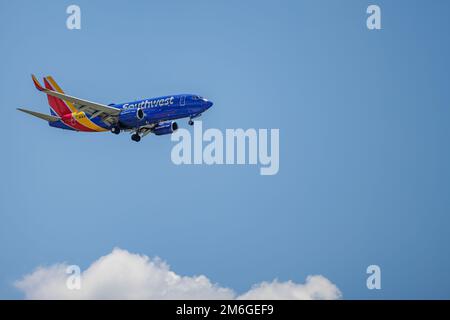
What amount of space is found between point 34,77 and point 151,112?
14251mm

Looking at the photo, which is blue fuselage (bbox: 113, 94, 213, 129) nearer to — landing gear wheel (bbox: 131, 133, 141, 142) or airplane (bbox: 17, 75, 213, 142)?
airplane (bbox: 17, 75, 213, 142)

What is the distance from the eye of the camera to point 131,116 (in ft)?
361

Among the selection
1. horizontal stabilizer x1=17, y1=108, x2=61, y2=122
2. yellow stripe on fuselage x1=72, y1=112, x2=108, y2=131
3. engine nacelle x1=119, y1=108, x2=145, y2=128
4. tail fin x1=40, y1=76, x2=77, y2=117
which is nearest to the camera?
engine nacelle x1=119, y1=108, x2=145, y2=128

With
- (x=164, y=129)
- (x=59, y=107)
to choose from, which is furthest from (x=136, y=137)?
(x=59, y=107)

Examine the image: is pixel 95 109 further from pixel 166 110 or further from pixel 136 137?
pixel 166 110

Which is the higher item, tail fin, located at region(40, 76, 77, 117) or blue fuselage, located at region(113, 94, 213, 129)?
tail fin, located at region(40, 76, 77, 117)

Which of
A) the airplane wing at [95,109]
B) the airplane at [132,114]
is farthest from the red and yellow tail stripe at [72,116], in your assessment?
the airplane wing at [95,109]

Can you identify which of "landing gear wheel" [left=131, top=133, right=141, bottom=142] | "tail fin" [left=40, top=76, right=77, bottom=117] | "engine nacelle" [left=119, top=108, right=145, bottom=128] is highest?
"tail fin" [left=40, top=76, right=77, bottom=117]

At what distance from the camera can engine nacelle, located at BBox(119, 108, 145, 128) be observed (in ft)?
361

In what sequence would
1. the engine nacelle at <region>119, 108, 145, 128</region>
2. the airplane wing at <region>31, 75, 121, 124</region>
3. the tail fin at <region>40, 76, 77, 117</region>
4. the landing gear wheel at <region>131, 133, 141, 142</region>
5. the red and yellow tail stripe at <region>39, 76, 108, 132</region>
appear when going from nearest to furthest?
the airplane wing at <region>31, 75, 121, 124</region>, the engine nacelle at <region>119, 108, 145, 128</region>, the landing gear wheel at <region>131, 133, 141, 142</region>, the red and yellow tail stripe at <region>39, 76, 108, 132</region>, the tail fin at <region>40, 76, 77, 117</region>

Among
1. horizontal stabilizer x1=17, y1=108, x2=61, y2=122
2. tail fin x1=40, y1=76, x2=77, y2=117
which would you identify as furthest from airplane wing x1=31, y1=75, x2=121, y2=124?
tail fin x1=40, y1=76, x2=77, y2=117

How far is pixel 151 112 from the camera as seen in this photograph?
111 m
